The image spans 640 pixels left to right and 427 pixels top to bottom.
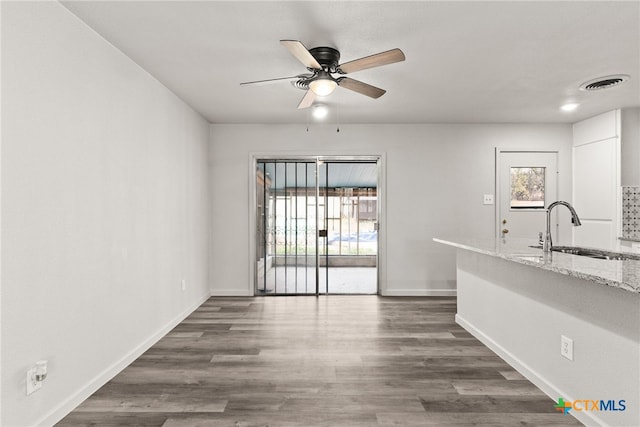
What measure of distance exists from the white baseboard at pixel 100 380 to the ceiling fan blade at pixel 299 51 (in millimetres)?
2434

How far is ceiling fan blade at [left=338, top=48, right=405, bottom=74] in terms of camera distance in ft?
7.68

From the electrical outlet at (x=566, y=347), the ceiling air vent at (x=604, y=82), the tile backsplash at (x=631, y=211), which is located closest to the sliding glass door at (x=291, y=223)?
the ceiling air vent at (x=604, y=82)

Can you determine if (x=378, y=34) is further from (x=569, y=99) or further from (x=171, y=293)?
(x=171, y=293)

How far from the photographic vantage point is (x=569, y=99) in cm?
405

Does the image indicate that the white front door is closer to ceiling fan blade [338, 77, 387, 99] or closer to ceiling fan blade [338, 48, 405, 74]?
ceiling fan blade [338, 77, 387, 99]

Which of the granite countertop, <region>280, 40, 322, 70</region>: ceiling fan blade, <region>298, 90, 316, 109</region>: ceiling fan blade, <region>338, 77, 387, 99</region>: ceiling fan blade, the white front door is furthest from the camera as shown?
the white front door

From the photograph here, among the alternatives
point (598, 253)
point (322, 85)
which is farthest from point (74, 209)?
point (598, 253)

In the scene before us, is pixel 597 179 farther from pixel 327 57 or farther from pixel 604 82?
pixel 327 57

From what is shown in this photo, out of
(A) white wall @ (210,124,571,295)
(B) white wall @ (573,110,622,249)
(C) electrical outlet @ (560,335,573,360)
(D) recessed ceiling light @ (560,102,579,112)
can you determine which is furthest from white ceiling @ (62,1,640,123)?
(C) electrical outlet @ (560,335,573,360)

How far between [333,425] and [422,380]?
828 mm

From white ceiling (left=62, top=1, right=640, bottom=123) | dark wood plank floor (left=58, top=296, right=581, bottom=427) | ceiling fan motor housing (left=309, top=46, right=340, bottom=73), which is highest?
white ceiling (left=62, top=1, right=640, bottom=123)

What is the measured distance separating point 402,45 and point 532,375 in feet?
8.18

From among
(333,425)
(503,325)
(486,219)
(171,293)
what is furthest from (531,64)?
(171,293)

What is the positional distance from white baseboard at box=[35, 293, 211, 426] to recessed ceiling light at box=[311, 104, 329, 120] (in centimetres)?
276
